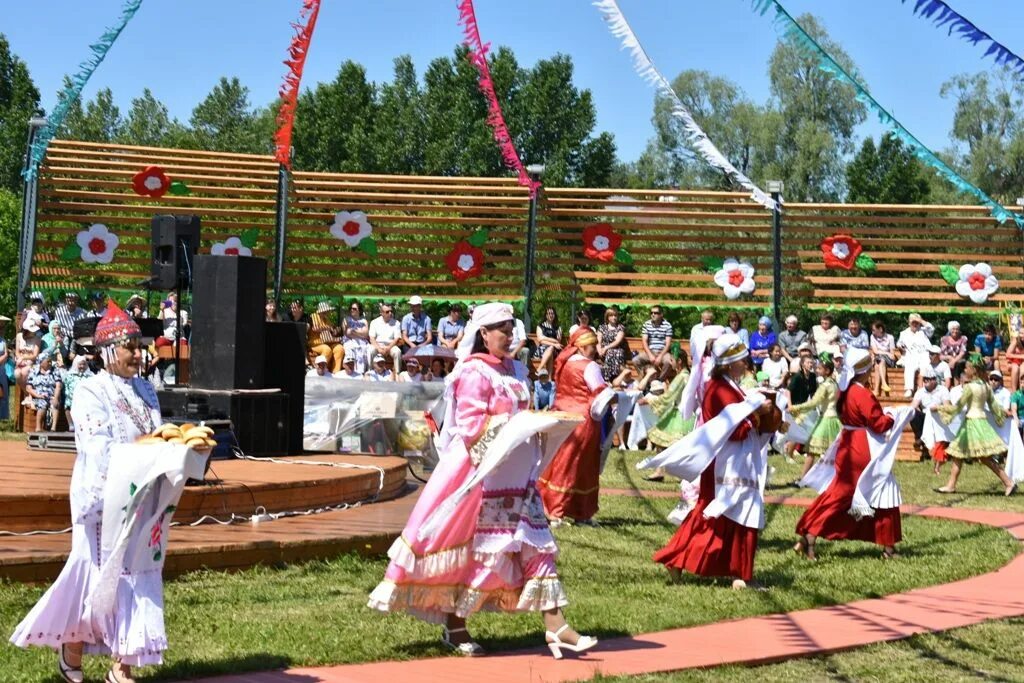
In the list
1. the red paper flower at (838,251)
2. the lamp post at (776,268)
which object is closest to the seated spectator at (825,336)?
the lamp post at (776,268)

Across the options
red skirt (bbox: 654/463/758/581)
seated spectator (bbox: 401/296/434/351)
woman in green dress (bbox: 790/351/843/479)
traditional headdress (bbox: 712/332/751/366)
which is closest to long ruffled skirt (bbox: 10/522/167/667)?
red skirt (bbox: 654/463/758/581)

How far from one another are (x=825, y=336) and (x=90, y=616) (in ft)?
57.9

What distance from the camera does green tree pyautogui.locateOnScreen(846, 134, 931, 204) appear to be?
38531 mm

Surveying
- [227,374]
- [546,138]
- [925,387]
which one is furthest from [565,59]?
[227,374]

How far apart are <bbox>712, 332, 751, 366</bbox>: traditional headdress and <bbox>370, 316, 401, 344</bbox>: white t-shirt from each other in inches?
482

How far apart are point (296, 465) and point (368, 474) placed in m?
0.63

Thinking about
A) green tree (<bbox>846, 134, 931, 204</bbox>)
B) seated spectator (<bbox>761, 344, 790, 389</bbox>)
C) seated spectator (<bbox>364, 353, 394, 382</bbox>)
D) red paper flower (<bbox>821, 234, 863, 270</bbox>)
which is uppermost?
green tree (<bbox>846, 134, 931, 204</bbox>)

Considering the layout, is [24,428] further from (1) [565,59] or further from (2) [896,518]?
(1) [565,59]

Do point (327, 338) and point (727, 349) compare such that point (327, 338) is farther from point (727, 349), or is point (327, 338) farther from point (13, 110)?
point (13, 110)

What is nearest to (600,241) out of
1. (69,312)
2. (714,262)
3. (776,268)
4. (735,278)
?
(714,262)

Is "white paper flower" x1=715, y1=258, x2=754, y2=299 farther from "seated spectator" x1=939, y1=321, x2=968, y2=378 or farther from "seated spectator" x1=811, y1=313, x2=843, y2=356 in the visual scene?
"seated spectator" x1=939, y1=321, x2=968, y2=378

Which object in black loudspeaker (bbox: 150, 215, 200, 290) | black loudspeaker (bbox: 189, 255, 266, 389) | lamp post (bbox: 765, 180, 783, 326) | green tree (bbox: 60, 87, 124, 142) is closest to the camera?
black loudspeaker (bbox: 189, 255, 266, 389)

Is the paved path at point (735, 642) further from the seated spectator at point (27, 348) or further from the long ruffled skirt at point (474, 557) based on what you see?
the seated spectator at point (27, 348)

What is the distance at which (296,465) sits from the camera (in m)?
13.0
